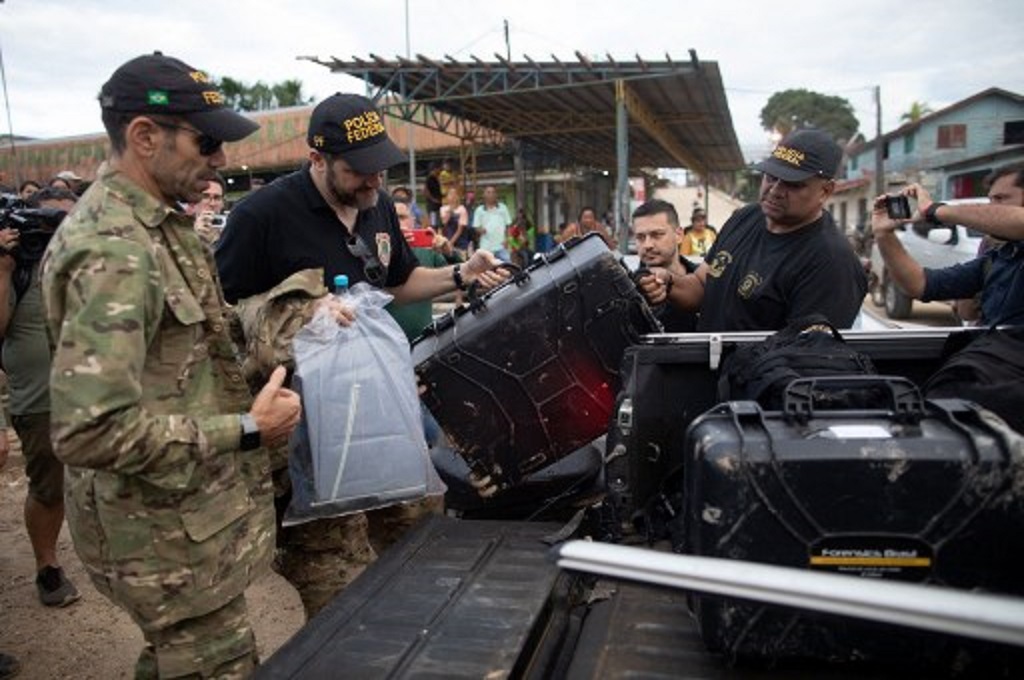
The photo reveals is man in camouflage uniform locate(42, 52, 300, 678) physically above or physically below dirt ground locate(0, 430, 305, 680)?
above

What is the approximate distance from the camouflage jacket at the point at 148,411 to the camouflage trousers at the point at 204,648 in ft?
0.18

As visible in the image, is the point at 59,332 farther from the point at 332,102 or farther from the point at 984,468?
the point at 984,468

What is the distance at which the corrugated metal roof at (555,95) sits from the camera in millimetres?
10695

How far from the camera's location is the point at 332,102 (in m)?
2.37

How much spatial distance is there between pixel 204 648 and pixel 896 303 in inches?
480

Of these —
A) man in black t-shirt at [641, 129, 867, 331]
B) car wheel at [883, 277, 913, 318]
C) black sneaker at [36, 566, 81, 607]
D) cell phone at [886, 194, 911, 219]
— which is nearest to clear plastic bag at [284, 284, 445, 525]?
man in black t-shirt at [641, 129, 867, 331]

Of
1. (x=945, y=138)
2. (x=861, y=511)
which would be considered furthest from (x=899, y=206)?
(x=945, y=138)

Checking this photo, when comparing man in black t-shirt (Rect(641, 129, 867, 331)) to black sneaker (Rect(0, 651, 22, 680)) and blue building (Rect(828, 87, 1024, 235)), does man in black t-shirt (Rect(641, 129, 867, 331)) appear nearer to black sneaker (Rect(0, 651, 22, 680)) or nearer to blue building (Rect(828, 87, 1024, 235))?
black sneaker (Rect(0, 651, 22, 680))

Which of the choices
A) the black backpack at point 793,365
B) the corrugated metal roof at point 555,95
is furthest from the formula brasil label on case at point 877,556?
the corrugated metal roof at point 555,95

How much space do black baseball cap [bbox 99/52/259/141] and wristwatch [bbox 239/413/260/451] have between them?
2.24 feet

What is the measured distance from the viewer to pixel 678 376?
2.07 m

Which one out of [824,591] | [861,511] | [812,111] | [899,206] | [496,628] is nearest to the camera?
[824,591]

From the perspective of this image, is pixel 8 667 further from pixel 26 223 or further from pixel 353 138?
pixel 353 138

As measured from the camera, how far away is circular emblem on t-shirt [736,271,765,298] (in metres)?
2.62
